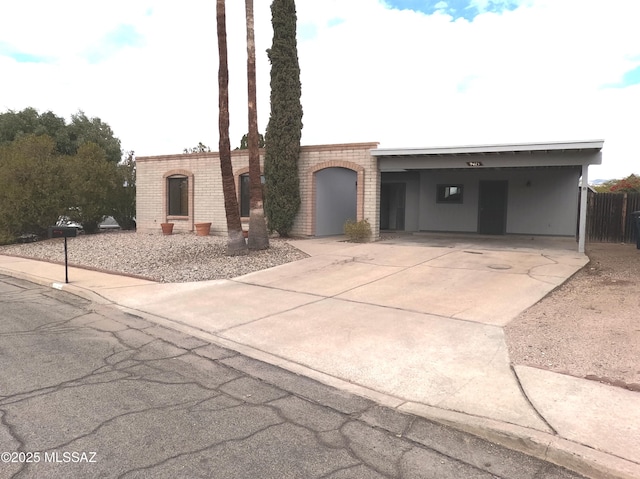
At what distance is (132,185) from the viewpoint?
75.7 feet

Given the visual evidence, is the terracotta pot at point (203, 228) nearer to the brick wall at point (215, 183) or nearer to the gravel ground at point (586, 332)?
the brick wall at point (215, 183)

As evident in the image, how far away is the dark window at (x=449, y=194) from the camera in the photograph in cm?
1988

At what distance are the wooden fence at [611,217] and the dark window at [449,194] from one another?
4.87 meters

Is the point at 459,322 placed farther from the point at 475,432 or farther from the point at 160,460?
the point at 160,460

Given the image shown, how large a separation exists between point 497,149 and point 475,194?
244 inches

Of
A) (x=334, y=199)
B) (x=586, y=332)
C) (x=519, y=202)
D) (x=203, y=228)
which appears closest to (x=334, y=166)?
(x=334, y=199)

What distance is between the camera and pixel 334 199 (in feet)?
61.6

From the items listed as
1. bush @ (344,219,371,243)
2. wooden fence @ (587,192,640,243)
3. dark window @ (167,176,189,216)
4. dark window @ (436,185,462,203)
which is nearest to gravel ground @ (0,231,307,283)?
bush @ (344,219,371,243)

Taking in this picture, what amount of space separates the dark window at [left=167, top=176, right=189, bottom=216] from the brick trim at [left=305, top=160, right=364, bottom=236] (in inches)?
254

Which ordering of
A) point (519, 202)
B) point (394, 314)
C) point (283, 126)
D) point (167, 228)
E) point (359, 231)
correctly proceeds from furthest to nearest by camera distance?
1. point (167, 228)
2. point (519, 202)
3. point (283, 126)
4. point (359, 231)
5. point (394, 314)

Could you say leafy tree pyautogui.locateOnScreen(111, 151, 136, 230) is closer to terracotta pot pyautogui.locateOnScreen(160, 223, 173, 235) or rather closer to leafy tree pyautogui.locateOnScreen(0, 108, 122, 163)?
terracotta pot pyautogui.locateOnScreen(160, 223, 173, 235)

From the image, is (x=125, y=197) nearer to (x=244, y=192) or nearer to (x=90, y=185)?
(x=90, y=185)

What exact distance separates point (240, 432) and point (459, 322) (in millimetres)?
4091

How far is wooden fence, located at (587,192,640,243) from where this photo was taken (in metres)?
16.9
